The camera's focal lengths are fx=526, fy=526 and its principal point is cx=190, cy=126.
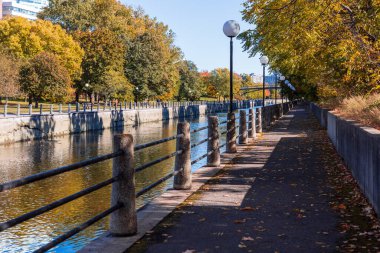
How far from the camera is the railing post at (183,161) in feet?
32.0

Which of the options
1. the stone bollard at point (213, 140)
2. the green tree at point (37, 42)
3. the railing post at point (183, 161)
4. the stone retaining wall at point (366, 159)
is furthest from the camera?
the green tree at point (37, 42)

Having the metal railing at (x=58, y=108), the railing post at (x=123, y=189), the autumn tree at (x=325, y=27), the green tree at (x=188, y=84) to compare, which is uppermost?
the green tree at (x=188, y=84)

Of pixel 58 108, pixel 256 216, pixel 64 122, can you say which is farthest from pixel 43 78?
pixel 256 216

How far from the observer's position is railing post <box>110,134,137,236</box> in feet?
21.6

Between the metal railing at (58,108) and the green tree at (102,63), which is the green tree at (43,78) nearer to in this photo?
the metal railing at (58,108)

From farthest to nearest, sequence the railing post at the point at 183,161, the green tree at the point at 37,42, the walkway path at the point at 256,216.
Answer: the green tree at the point at 37,42 < the railing post at the point at 183,161 < the walkway path at the point at 256,216

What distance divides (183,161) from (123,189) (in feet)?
10.9

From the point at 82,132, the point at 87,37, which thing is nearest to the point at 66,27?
the point at 87,37

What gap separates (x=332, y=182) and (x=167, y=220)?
484 centimetres

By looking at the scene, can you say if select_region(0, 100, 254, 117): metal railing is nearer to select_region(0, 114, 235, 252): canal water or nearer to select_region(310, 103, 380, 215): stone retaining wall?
select_region(0, 114, 235, 252): canal water

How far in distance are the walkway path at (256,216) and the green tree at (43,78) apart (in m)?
57.2

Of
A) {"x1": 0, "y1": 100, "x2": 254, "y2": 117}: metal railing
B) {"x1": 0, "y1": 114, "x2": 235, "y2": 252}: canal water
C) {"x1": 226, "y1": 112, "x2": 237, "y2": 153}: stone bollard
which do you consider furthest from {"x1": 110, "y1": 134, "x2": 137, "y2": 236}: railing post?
{"x1": 0, "y1": 100, "x2": 254, "y2": 117}: metal railing

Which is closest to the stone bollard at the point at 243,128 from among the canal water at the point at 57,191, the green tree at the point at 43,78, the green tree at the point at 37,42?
the canal water at the point at 57,191

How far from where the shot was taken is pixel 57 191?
17141mm
